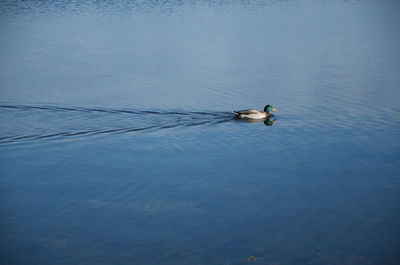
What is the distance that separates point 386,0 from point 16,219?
6120 cm

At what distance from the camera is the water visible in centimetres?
1340

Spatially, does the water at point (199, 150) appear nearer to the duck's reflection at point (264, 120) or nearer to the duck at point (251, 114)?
the duck's reflection at point (264, 120)

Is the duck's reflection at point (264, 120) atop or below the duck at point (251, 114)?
below

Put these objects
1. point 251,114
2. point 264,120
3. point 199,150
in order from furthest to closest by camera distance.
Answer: point 264,120 < point 251,114 < point 199,150

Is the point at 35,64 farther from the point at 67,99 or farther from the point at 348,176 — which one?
the point at 348,176

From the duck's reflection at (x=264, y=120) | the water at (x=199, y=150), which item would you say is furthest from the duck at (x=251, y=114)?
the water at (x=199, y=150)

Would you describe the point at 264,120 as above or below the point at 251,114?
below

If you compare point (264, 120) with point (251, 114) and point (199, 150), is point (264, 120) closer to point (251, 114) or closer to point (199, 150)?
point (251, 114)

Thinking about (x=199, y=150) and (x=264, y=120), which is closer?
(x=199, y=150)

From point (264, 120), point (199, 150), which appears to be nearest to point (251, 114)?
point (264, 120)

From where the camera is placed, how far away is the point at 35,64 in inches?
1336

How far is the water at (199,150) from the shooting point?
1340 centimetres

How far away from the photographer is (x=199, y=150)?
20.0m

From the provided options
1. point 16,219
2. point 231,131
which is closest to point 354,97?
point 231,131
